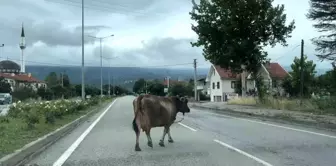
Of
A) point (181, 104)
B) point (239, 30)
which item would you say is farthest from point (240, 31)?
point (181, 104)

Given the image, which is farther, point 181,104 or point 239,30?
point 239,30

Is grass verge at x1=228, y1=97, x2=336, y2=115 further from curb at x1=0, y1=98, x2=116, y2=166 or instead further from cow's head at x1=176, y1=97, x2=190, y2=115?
curb at x1=0, y1=98, x2=116, y2=166

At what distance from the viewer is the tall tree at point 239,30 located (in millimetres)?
36812

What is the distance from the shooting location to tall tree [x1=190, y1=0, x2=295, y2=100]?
121 feet

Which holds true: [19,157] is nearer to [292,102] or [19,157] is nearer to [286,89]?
[292,102]

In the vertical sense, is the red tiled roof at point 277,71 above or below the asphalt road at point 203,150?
above

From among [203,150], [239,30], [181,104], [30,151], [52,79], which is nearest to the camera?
[30,151]

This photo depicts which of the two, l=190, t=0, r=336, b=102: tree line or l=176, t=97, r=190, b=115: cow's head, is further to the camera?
l=190, t=0, r=336, b=102: tree line

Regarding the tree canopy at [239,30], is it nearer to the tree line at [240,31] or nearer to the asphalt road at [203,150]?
the tree line at [240,31]

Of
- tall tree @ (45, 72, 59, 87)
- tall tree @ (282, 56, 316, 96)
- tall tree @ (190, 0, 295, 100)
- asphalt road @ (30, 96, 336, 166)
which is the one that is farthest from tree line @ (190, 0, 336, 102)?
tall tree @ (45, 72, 59, 87)

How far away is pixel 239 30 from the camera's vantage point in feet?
122

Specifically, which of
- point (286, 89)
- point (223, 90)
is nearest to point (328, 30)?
point (286, 89)

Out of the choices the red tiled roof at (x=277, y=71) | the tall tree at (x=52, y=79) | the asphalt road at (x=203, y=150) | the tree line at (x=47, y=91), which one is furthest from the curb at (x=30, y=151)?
the tall tree at (x=52, y=79)

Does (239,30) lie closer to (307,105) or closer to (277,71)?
(307,105)
